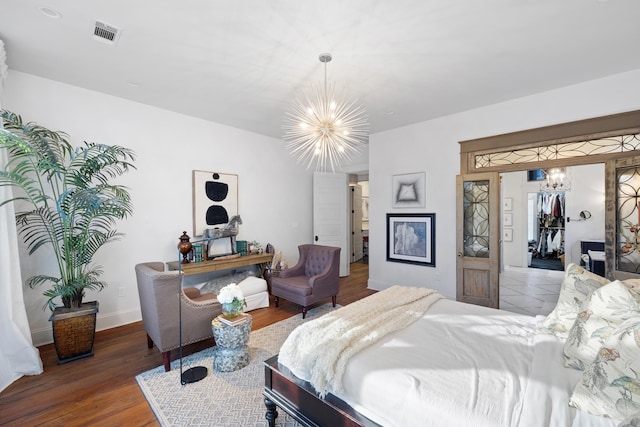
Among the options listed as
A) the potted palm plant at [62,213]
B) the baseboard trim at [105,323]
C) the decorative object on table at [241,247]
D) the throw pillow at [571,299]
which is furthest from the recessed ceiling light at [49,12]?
the throw pillow at [571,299]

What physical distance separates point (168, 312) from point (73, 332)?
1112mm

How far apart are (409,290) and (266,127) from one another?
12.0 ft

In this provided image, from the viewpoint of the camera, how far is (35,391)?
227 cm

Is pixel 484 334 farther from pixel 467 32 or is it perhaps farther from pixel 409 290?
pixel 467 32

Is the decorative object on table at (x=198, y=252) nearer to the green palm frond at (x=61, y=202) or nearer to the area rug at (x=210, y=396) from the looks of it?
the green palm frond at (x=61, y=202)

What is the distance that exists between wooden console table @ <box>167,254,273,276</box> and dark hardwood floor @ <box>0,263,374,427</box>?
958mm

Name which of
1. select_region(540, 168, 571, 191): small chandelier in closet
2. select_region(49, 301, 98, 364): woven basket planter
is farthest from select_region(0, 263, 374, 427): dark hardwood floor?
select_region(540, 168, 571, 191): small chandelier in closet

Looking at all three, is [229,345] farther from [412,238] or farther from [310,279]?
[412,238]

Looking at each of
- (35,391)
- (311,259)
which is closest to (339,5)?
(311,259)

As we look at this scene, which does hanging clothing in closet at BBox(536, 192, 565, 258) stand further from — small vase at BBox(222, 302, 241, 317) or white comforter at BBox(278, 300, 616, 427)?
small vase at BBox(222, 302, 241, 317)

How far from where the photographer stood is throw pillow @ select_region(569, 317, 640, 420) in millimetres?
1080

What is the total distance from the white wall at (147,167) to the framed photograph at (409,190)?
2.38 meters

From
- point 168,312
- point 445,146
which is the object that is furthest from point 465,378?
point 445,146

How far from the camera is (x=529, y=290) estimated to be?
5141 mm
